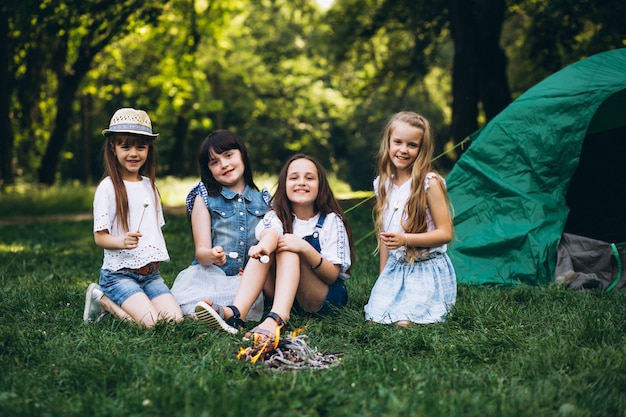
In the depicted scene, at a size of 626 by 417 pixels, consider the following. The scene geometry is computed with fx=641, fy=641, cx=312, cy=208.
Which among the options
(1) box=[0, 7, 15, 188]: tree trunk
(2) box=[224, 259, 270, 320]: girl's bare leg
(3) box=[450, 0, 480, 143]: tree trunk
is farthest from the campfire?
(1) box=[0, 7, 15, 188]: tree trunk

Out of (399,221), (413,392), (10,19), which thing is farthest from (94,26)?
(413,392)

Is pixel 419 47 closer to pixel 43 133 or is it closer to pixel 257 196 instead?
pixel 257 196

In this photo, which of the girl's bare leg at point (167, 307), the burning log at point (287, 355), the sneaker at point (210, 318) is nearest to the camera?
the burning log at point (287, 355)

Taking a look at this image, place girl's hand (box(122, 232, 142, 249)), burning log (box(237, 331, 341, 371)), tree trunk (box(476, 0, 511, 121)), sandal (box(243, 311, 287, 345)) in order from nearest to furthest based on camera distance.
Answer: burning log (box(237, 331, 341, 371)), sandal (box(243, 311, 287, 345)), girl's hand (box(122, 232, 142, 249)), tree trunk (box(476, 0, 511, 121))

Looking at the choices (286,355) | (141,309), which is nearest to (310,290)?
(286,355)

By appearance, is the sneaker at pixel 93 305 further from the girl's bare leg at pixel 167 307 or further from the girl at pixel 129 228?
the girl's bare leg at pixel 167 307

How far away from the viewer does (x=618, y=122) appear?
513cm

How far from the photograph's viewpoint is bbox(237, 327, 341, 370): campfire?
2.71 metres

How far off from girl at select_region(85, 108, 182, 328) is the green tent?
2210 millimetres

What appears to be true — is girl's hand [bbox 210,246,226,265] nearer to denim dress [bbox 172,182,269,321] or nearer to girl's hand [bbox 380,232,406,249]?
denim dress [bbox 172,182,269,321]

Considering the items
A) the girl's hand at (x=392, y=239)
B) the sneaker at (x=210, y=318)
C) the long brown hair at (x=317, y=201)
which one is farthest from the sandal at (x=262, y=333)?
the girl's hand at (x=392, y=239)

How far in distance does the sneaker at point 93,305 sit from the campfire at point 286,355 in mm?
998

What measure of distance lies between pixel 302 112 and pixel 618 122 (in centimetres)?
1892

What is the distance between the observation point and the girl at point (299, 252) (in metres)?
3.30
